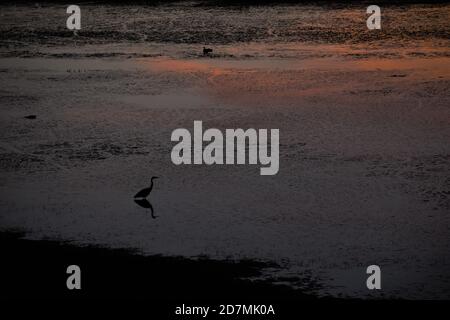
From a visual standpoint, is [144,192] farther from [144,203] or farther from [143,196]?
[144,203]

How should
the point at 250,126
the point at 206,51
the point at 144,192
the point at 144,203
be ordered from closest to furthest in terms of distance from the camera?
1. the point at 144,203
2. the point at 144,192
3. the point at 250,126
4. the point at 206,51

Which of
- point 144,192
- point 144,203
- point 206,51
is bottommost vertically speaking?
point 144,203

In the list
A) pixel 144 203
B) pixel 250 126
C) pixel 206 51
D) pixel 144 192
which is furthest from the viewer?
pixel 206 51

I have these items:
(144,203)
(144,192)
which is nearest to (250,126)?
(144,192)

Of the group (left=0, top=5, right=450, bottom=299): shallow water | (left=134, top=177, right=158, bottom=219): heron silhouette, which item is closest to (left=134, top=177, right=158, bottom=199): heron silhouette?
(left=134, top=177, right=158, bottom=219): heron silhouette

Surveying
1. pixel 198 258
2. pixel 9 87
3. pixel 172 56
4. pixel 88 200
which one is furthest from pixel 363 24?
pixel 198 258

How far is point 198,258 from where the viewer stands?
29.8 ft

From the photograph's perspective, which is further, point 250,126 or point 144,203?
point 250,126

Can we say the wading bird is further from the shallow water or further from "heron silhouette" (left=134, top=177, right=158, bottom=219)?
"heron silhouette" (left=134, top=177, right=158, bottom=219)

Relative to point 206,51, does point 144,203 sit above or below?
below

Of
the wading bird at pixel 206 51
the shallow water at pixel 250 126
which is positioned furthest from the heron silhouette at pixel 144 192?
the wading bird at pixel 206 51

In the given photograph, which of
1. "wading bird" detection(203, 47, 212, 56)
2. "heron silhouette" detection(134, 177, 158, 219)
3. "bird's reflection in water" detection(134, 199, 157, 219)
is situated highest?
"wading bird" detection(203, 47, 212, 56)

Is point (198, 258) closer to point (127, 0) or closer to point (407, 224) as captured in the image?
point (407, 224)

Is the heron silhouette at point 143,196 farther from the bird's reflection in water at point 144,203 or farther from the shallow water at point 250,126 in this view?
the shallow water at point 250,126
